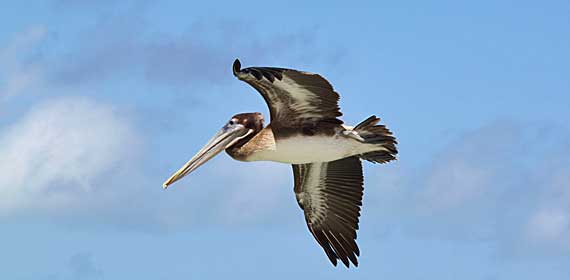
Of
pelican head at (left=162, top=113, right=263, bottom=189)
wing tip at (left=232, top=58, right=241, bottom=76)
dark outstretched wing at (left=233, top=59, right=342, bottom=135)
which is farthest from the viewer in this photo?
pelican head at (left=162, top=113, right=263, bottom=189)

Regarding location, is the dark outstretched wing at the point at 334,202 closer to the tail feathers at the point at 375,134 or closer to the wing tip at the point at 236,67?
the tail feathers at the point at 375,134

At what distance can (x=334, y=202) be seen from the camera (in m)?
19.6

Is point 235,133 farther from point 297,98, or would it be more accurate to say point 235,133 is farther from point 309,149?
point 297,98

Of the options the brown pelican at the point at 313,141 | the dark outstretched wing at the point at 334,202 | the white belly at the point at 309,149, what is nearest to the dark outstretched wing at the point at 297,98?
the brown pelican at the point at 313,141

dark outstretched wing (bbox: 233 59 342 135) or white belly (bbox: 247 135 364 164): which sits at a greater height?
dark outstretched wing (bbox: 233 59 342 135)

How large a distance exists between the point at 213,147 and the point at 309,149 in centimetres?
154

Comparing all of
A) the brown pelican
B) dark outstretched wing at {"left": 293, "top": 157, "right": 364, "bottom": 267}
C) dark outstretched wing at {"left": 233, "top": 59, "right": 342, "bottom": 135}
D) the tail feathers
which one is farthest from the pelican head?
dark outstretched wing at {"left": 293, "top": 157, "right": 364, "bottom": 267}

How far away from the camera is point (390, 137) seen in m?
17.5

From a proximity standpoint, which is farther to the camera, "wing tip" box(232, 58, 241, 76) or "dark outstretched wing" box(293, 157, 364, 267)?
"dark outstretched wing" box(293, 157, 364, 267)

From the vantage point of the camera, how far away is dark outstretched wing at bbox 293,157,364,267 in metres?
19.4

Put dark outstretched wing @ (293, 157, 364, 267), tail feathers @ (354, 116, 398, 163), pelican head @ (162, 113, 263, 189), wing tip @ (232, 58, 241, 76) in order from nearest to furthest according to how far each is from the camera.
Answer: wing tip @ (232, 58, 241, 76)
tail feathers @ (354, 116, 398, 163)
pelican head @ (162, 113, 263, 189)
dark outstretched wing @ (293, 157, 364, 267)

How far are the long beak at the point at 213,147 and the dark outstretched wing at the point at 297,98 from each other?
736mm

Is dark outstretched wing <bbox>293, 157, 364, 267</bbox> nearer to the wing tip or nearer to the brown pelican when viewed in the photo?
→ the brown pelican

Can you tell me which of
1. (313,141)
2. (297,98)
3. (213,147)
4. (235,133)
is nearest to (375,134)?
(313,141)
